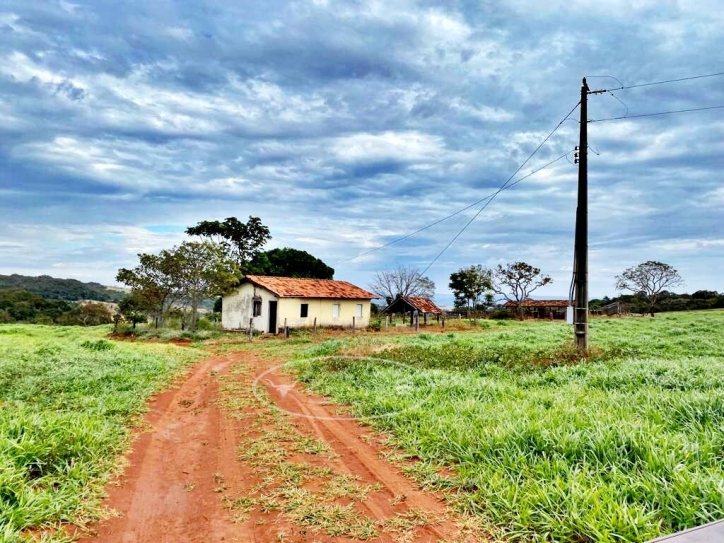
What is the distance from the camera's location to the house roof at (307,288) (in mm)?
27500

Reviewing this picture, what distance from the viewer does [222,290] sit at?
27516 millimetres

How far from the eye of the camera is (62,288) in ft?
224

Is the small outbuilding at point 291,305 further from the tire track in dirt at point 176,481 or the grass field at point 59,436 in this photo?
the tire track in dirt at point 176,481

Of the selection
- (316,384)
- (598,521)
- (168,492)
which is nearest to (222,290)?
(316,384)

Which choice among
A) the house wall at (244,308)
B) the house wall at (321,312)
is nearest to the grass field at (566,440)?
the house wall at (321,312)

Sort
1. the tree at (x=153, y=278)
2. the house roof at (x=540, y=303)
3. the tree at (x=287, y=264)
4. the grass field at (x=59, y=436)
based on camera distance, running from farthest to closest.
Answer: the house roof at (x=540, y=303) < the tree at (x=287, y=264) < the tree at (x=153, y=278) < the grass field at (x=59, y=436)

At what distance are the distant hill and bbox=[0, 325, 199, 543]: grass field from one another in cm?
6041

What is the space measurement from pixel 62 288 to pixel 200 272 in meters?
55.6

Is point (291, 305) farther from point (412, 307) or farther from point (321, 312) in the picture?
point (412, 307)

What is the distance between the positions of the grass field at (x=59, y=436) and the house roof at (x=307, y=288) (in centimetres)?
1716

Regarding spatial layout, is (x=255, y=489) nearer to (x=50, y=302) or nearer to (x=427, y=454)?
(x=427, y=454)

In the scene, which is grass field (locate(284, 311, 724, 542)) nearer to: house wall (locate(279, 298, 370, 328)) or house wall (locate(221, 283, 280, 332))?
house wall (locate(279, 298, 370, 328))

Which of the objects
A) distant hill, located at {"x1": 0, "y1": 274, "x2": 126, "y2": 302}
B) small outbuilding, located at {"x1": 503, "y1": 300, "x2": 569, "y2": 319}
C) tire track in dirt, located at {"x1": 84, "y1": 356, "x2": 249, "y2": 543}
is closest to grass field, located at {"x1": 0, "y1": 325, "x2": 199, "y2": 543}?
tire track in dirt, located at {"x1": 84, "y1": 356, "x2": 249, "y2": 543}

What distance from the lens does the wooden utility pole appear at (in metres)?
11.1
